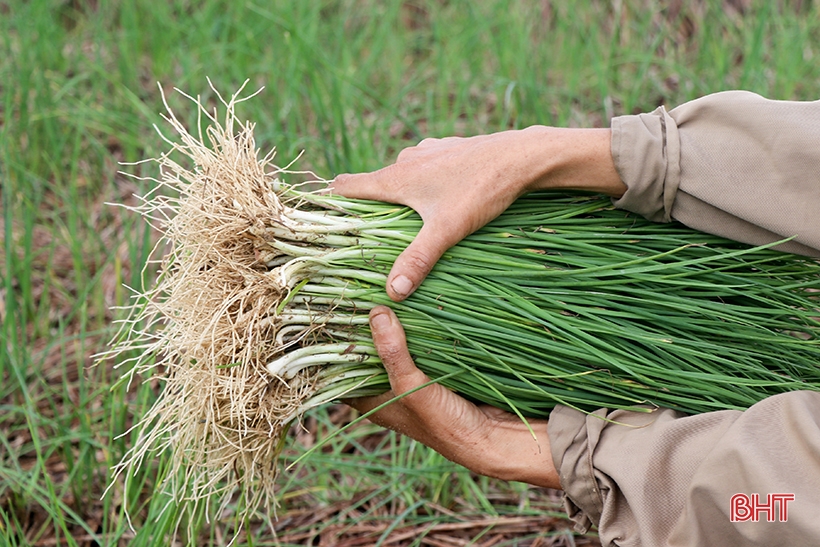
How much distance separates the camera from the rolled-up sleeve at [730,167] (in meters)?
1.27

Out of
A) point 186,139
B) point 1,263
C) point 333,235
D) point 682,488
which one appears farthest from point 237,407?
point 1,263

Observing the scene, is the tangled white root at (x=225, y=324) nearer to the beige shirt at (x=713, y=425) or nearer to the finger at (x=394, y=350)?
the finger at (x=394, y=350)

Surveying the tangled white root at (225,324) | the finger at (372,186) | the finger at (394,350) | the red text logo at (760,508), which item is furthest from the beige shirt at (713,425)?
the tangled white root at (225,324)

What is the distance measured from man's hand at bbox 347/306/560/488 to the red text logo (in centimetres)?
34

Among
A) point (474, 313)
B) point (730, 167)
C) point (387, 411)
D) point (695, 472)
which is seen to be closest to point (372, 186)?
point (474, 313)

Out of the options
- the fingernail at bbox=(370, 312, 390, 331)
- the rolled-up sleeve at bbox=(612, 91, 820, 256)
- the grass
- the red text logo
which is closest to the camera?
the red text logo

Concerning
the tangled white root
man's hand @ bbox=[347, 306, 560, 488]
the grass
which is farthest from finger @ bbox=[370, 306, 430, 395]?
the grass

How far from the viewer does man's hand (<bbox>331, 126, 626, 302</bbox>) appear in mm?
1347

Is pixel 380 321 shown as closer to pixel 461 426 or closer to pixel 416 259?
pixel 416 259

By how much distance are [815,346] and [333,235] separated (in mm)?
914

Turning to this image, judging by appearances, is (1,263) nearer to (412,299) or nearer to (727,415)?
(412,299)

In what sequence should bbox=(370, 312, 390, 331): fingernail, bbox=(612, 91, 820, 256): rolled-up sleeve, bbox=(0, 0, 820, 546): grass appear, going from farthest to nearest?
bbox=(0, 0, 820, 546): grass, bbox=(370, 312, 390, 331): fingernail, bbox=(612, 91, 820, 256): rolled-up sleeve

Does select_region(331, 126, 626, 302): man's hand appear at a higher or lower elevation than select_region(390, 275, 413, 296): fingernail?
higher

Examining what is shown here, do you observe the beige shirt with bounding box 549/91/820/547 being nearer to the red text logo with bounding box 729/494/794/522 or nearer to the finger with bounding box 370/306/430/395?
the red text logo with bounding box 729/494/794/522
